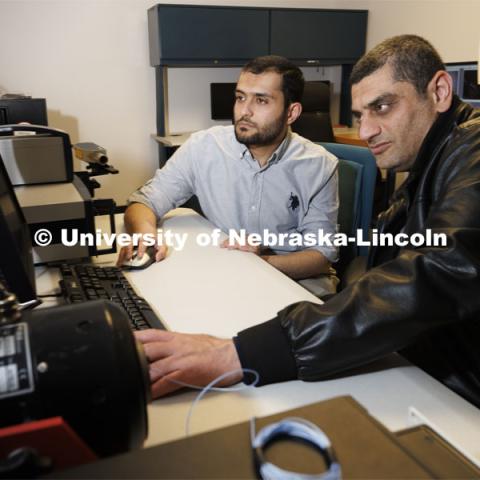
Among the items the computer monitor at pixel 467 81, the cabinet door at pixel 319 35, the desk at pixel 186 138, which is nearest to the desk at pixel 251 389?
the computer monitor at pixel 467 81

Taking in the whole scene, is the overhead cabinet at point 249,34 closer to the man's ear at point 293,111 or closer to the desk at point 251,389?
the man's ear at point 293,111

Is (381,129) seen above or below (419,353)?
above

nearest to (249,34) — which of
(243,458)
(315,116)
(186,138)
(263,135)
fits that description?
(315,116)

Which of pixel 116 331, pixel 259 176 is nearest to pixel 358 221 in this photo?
pixel 259 176

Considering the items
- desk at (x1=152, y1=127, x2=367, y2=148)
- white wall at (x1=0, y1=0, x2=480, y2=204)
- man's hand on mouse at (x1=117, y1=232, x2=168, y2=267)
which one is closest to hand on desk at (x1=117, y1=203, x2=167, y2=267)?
man's hand on mouse at (x1=117, y1=232, x2=168, y2=267)

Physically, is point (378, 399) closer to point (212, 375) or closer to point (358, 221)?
point (212, 375)

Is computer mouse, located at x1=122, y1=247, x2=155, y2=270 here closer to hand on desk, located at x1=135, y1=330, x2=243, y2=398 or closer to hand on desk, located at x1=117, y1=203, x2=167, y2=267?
hand on desk, located at x1=117, y1=203, x2=167, y2=267

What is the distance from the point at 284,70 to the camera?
6.24ft

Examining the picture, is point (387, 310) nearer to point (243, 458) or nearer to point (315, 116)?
point (243, 458)

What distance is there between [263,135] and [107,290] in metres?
0.96

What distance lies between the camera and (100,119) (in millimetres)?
4172

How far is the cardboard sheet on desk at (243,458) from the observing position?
0.41 meters

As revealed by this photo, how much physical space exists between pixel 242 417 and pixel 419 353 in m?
0.48

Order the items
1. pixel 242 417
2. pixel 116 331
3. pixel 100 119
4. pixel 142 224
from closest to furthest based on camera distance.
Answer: pixel 116 331 < pixel 242 417 < pixel 142 224 < pixel 100 119
